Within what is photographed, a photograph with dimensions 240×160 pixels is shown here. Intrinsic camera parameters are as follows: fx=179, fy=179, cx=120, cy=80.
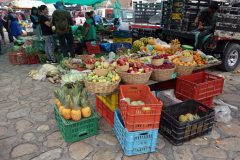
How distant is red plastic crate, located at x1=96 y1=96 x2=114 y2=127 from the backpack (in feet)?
11.8

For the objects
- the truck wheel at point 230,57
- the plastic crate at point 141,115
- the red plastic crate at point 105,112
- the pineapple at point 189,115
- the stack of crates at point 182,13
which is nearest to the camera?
the plastic crate at point 141,115

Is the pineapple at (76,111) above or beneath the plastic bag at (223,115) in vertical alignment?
above

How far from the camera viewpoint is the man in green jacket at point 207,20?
5.78 metres

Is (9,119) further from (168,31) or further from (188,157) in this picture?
(168,31)

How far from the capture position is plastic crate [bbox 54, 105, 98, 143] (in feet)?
9.37

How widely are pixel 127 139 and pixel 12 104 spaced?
3.14 m

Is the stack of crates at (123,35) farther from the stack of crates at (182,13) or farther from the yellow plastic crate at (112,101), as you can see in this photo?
the yellow plastic crate at (112,101)

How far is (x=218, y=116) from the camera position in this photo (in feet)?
12.1

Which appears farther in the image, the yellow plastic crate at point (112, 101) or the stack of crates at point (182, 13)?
the stack of crates at point (182, 13)

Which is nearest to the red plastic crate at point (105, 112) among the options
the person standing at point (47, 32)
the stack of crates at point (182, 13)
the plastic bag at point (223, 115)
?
the plastic bag at point (223, 115)

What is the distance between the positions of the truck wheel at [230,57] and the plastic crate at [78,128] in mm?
5531

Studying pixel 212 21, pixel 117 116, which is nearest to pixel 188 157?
pixel 117 116

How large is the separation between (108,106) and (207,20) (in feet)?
16.2

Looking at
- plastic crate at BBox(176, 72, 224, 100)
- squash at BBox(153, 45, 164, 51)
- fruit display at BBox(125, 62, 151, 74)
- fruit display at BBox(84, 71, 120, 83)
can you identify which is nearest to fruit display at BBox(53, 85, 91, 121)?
fruit display at BBox(84, 71, 120, 83)
